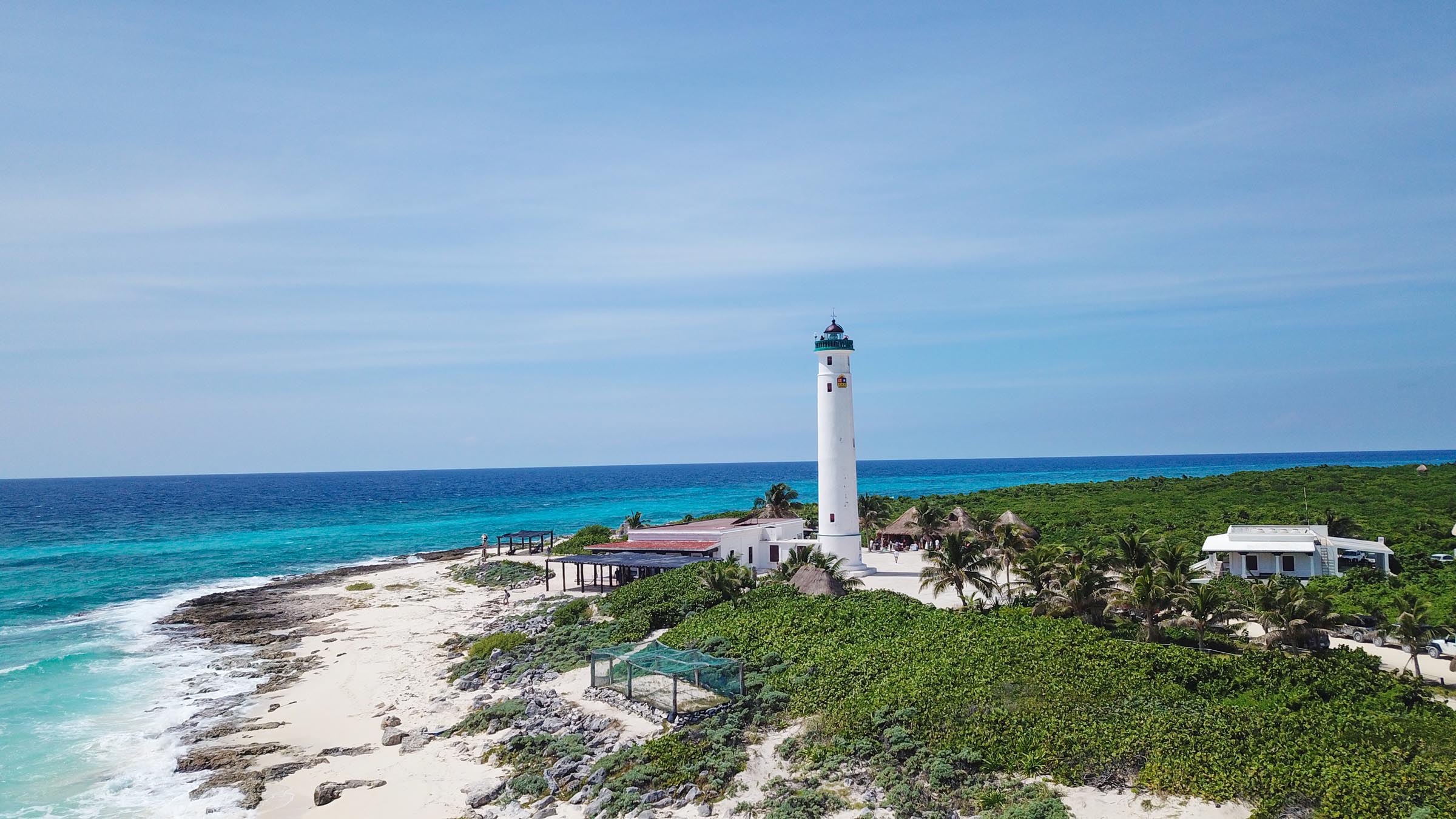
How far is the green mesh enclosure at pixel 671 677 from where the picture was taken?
71.6ft

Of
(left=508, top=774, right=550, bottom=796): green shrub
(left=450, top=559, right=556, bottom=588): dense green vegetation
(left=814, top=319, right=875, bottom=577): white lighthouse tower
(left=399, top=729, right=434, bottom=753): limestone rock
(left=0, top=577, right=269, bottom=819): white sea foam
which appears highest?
(left=814, top=319, right=875, bottom=577): white lighthouse tower

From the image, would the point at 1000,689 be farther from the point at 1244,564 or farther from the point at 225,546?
the point at 225,546

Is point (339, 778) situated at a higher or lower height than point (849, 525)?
lower

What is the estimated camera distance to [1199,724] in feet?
55.0

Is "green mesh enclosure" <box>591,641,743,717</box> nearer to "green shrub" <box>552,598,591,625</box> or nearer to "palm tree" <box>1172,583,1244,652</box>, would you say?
"green shrub" <box>552,598,591,625</box>

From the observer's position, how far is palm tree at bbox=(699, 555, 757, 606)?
31.1 m

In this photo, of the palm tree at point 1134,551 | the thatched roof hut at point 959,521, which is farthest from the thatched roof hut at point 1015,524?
the palm tree at point 1134,551

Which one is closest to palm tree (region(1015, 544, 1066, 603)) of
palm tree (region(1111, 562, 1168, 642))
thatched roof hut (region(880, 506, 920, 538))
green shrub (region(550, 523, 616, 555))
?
palm tree (region(1111, 562, 1168, 642))

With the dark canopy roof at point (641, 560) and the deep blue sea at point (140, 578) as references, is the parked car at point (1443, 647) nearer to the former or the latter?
the dark canopy roof at point (641, 560)

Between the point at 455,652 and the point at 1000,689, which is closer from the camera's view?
the point at 1000,689

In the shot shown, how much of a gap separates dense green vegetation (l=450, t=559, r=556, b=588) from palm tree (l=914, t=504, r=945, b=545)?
2182 cm

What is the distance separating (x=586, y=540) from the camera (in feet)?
181

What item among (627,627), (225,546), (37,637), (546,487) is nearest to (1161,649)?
(627,627)

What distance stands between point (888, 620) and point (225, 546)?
72.9m
